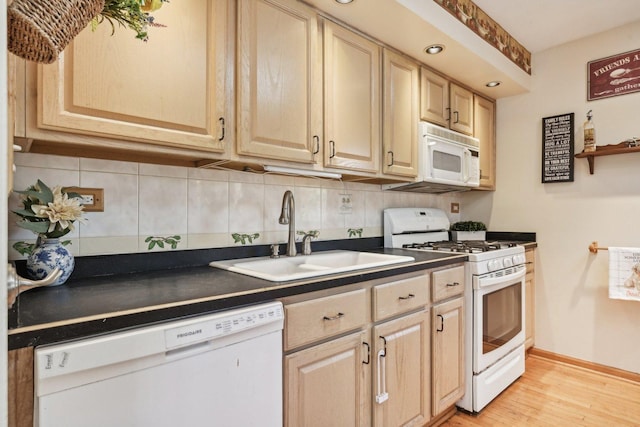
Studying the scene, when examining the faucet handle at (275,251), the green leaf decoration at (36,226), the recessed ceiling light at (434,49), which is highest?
the recessed ceiling light at (434,49)

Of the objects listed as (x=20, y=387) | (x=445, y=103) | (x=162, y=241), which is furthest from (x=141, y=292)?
(x=445, y=103)

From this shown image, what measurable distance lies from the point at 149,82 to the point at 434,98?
185 cm

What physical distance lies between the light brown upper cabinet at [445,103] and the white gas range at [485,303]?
67cm

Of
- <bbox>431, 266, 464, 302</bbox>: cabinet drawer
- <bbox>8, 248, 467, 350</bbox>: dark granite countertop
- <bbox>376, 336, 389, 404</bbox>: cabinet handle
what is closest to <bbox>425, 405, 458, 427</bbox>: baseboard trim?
<bbox>376, 336, 389, 404</bbox>: cabinet handle

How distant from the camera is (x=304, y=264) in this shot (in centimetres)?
182

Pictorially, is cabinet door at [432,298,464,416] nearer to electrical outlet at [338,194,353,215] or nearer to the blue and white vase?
electrical outlet at [338,194,353,215]

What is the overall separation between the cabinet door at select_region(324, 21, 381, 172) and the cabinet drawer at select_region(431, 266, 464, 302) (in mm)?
665

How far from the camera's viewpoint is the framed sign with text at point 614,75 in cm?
241

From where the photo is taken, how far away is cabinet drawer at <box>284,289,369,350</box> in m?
1.20

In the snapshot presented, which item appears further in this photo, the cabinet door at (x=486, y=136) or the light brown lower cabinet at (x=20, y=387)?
the cabinet door at (x=486, y=136)

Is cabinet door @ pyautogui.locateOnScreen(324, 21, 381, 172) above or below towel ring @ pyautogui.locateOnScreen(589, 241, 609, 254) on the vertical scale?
above

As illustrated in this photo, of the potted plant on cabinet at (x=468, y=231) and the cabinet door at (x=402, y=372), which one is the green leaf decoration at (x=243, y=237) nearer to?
the cabinet door at (x=402, y=372)

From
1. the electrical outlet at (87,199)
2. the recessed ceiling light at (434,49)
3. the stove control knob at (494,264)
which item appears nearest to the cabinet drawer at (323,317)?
the electrical outlet at (87,199)

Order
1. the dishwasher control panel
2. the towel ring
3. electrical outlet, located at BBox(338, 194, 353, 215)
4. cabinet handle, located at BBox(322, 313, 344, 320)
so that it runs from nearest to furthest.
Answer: the dishwasher control panel < cabinet handle, located at BBox(322, 313, 344, 320) < electrical outlet, located at BBox(338, 194, 353, 215) < the towel ring
